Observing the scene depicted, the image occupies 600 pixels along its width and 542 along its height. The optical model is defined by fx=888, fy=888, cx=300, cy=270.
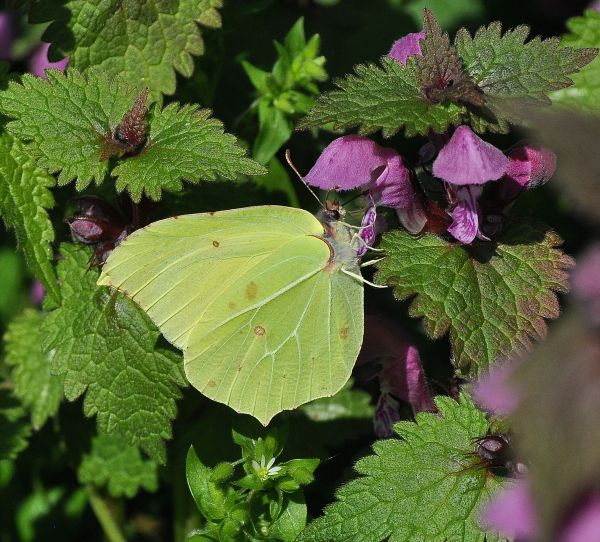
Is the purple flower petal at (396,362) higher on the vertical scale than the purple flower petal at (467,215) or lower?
lower

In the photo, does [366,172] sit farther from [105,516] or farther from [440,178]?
[105,516]

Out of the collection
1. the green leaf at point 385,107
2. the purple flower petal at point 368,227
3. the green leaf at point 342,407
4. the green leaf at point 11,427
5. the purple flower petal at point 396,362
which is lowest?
the green leaf at point 11,427

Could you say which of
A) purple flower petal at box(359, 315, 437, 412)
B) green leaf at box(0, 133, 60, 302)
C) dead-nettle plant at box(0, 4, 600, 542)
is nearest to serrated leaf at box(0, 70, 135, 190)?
dead-nettle plant at box(0, 4, 600, 542)

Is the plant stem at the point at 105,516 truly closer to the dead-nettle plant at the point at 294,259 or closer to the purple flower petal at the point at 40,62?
the dead-nettle plant at the point at 294,259

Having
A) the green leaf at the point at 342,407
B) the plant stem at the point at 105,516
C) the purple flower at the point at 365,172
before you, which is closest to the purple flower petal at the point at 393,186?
the purple flower at the point at 365,172

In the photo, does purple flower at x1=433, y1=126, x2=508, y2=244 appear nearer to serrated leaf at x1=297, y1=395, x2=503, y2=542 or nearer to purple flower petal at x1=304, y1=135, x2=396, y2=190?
purple flower petal at x1=304, y1=135, x2=396, y2=190

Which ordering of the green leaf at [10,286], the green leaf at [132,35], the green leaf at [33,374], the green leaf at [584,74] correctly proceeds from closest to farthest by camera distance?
1. the green leaf at [132,35]
2. the green leaf at [584,74]
3. the green leaf at [33,374]
4. the green leaf at [10,286]

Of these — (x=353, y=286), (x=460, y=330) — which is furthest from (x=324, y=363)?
(x=460, y=330)
